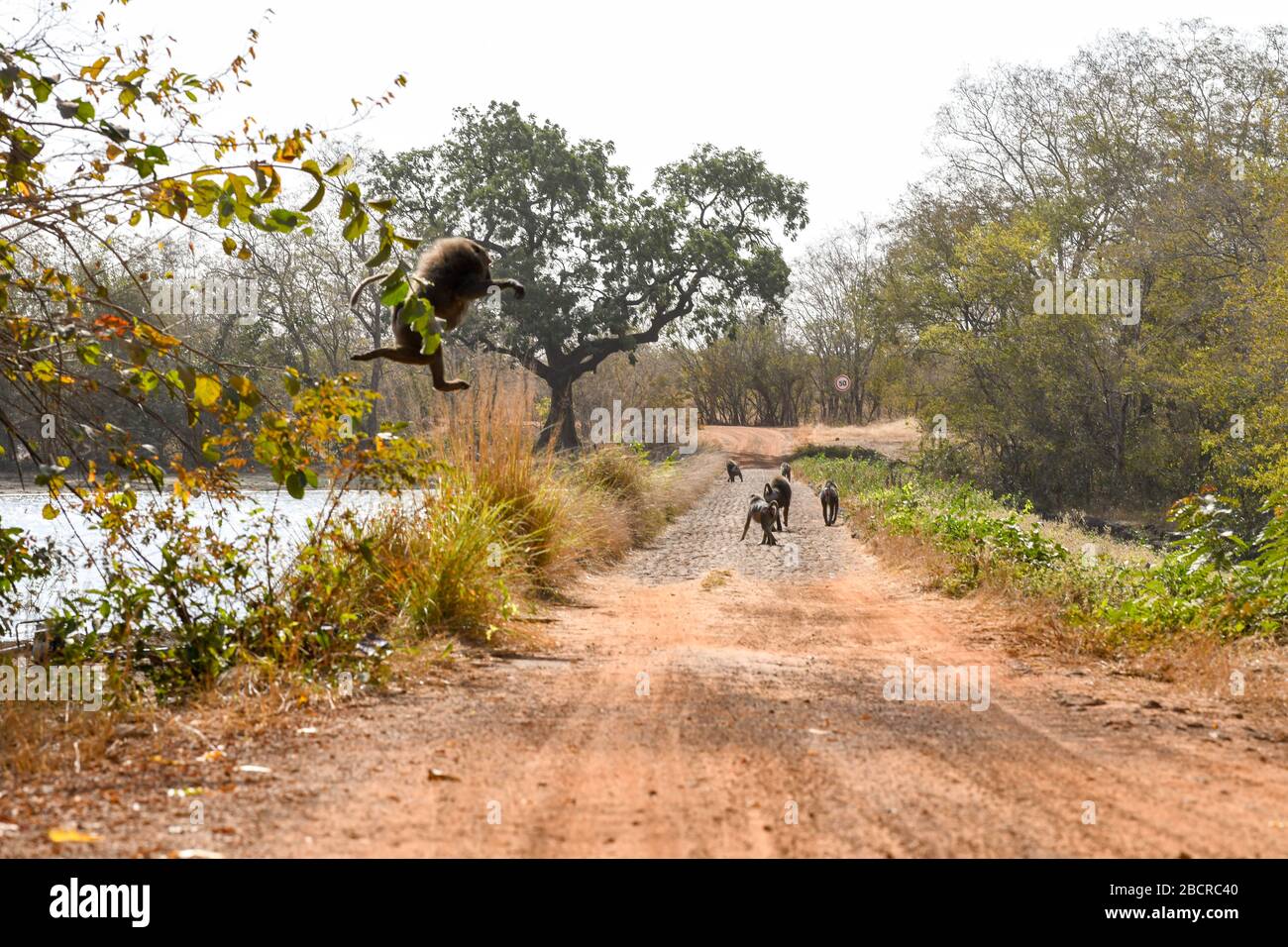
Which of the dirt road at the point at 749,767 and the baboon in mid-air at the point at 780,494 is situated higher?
the baboon in mid-air at the point at 780,494

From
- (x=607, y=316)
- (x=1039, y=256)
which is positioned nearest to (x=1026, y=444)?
(x=1039, y=256)

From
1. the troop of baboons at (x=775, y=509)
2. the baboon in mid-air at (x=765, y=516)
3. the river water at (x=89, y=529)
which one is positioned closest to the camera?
the river water at (x=89, y=529)

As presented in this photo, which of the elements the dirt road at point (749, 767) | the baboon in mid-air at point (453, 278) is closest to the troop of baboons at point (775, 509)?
the dirt road at point (749, 767)

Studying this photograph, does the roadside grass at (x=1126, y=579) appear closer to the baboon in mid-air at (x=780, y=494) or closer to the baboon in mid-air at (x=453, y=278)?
the baboon in mid-air at (x=780, y=494)

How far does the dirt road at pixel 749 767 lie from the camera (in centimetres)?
341

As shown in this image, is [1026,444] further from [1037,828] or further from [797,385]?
[797,385]

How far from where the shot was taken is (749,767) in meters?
4.27

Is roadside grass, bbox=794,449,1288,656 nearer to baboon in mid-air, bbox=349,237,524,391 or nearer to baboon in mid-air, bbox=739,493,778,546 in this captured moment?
baboon in mid-air, bbox=739,493,778,546

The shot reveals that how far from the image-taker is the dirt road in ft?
11.2

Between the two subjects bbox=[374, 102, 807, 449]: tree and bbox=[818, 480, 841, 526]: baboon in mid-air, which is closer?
bbox=[818, 480, 841, 526]: baboon in mid-air

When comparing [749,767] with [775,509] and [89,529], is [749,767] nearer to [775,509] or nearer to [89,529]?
Result: [89,529]

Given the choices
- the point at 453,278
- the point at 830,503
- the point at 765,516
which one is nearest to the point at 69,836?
the point at 453,278

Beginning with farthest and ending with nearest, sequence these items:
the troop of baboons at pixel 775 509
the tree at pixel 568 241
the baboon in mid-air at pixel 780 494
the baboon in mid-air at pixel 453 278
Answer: the tree at pixel 568 241 < the baboon in mid-air at pixel 780 494 < the troop of baboons at pixel 775 509 < the baboon in mid-air at pixel 453 278

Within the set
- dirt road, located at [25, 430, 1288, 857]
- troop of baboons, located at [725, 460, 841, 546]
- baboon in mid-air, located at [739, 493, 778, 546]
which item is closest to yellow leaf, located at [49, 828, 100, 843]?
dirt road, located at [25, 430, 1288, 857]
